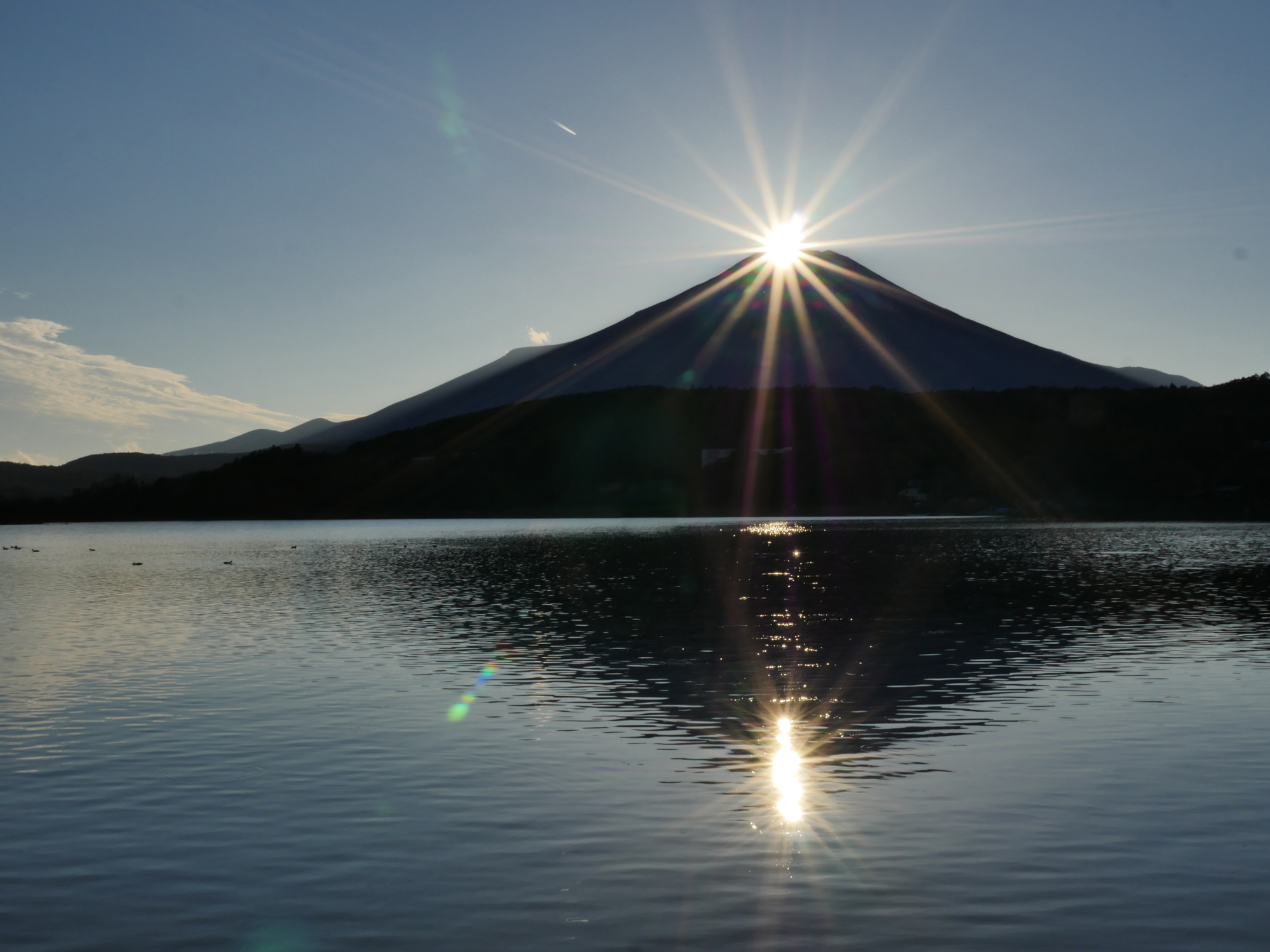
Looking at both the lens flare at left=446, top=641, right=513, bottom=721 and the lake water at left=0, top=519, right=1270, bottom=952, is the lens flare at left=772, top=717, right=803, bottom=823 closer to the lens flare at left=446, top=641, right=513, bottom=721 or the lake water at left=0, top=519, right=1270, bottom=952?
the lake water at left=0, top=519, right=1270, bottom=952

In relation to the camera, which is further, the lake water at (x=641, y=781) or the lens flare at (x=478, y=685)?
the lens flare at (x=478, y=685)

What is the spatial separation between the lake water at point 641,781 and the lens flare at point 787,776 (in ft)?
0.44

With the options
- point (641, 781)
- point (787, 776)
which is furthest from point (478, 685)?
point (787, 776)

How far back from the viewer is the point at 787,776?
24.2m

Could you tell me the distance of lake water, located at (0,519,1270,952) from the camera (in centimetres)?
1554

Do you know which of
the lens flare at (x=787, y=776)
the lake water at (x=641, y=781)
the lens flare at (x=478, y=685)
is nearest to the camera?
the lake water at (x=641, y=781)

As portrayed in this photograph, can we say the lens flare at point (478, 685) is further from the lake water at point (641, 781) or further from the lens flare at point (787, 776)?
the lens flare at point (787, 776)

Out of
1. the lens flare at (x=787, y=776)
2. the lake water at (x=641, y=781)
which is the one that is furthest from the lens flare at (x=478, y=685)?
the lens flare at (x=787, y=776)

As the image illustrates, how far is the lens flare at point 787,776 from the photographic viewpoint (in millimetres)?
21297

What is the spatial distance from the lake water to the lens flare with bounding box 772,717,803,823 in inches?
5.3

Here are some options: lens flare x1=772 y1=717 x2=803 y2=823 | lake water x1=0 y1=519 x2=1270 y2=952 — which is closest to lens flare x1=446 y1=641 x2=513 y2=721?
lake water x1=0 y1=519 x2=1270 y2=952

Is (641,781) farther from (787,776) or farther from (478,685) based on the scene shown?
(478,685)

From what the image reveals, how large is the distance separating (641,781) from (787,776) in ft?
10.1

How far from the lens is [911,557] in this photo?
105m
